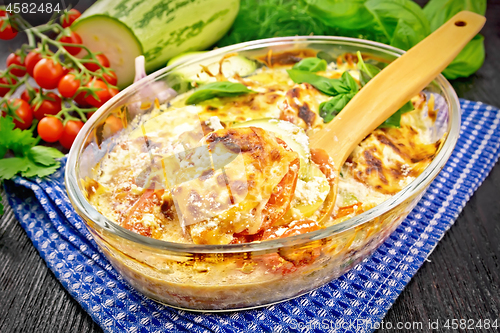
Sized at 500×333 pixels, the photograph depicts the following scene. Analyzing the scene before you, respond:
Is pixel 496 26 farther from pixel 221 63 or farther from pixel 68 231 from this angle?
pixel 68 231

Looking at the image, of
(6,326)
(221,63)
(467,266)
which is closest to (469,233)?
(467,266)

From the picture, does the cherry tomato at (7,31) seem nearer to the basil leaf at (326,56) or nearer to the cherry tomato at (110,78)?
the cherry tomato at (110,78)

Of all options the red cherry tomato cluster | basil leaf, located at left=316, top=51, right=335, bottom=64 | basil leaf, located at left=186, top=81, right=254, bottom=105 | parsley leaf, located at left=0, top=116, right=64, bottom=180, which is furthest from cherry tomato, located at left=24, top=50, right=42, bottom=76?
basil leaf, located at left=316, top=51, right=335, bottom=64

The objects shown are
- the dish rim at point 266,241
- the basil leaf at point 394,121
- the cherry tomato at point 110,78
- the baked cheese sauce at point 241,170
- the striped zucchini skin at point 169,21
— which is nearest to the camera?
the dish rim at point 266,241

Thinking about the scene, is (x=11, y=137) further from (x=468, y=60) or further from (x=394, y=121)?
(x=468, y=60)

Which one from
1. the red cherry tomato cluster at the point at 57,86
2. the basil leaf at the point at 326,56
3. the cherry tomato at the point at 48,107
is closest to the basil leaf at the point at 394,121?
the basil leaf at the point at 326,56
